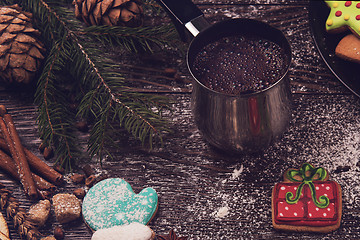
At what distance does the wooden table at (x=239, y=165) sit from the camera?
2.62ft

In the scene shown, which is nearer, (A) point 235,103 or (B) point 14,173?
(A) point 235,103

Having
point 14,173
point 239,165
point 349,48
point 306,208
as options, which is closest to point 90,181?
point 14,173

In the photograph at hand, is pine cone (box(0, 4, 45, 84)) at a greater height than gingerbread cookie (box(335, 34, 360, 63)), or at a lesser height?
greater

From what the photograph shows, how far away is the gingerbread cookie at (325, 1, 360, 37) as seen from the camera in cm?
84

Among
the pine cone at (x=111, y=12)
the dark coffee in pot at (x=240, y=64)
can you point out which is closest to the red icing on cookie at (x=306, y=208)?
the dark coffee in pot at (x=240, y=64)

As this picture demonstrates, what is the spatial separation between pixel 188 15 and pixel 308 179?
339 mm

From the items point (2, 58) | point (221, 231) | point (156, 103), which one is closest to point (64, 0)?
point (2, 58)

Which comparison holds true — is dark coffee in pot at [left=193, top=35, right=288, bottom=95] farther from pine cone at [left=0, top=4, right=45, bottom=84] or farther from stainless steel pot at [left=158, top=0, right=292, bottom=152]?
pine cone at [left=0, top=4, right=45, bottom=84]

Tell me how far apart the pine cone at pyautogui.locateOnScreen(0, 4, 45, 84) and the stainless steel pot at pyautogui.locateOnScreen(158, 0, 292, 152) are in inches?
10.6

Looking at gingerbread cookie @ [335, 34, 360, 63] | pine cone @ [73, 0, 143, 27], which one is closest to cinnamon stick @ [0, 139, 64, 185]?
pine cone @ [73, 0, 143, 27]

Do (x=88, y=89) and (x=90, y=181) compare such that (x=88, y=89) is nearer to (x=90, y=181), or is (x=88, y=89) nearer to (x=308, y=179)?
(x=90, y=181)

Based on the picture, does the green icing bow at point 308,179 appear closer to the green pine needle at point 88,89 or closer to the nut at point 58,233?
the green pine needle at point 88,89

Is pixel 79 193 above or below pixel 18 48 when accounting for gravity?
below

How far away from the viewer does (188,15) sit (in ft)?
2.50
